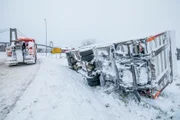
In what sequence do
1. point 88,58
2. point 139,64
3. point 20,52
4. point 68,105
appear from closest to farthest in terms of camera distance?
1. point 68,105
2. point 139,64
3. point 88,58
4. point 20,52

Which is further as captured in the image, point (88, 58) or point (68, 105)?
point (88, 58)

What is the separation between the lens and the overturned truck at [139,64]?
4.77 meters

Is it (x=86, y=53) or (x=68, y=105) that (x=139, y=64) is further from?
(x=86, y=53)

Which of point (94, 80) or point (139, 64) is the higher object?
point (139, 64)

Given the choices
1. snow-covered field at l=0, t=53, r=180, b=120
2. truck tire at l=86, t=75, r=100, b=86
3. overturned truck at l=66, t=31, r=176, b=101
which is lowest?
snow-covered field at l=0, t=53, r=180, b=120

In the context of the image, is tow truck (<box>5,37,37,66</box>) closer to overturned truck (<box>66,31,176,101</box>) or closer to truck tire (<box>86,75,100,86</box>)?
truck tire (<box>86,75,100,86</box>)

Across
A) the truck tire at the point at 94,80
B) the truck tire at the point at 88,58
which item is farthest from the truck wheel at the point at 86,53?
the truck tire at the point at 94,80

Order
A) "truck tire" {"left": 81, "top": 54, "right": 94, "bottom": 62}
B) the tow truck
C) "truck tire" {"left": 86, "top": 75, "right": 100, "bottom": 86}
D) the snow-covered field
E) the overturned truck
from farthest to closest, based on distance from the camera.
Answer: the tow truck < "truck tire" {"left": 81, "top": 54, "right": 94, "bottom": 62} < "truck tire" {"left": 86, "top": 75, "right": 100, "bottom": 86} < the overturned truck < the snow-covered field

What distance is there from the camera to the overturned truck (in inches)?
188

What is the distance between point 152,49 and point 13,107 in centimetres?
437

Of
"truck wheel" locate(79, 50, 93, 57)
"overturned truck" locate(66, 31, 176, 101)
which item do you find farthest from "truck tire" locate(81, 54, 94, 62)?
"overturned truck" locate(66, 31, 176, 101)

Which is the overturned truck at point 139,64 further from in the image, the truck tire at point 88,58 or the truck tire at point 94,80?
the truck tire at point 88,58

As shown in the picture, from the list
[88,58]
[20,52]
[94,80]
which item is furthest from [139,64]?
[20,52]

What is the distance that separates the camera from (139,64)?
4.91 m
